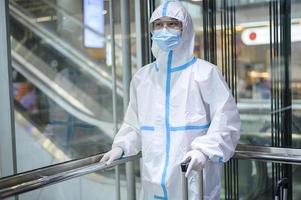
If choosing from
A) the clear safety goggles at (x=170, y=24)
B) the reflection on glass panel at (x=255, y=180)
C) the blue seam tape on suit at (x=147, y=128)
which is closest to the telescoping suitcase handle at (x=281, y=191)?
the reflection on glass panel at (x=255, y=180)

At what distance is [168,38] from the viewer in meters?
1.88

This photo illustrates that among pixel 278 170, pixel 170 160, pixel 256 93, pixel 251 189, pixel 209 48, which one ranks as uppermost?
pixel 209 48

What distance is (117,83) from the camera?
3018 millimetres

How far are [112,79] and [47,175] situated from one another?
1.52m

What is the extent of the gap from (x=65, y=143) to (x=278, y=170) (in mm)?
1753

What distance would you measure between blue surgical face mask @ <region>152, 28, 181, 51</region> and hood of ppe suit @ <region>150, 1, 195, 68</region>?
0.03m

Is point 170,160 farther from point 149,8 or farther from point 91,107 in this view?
point 91,107

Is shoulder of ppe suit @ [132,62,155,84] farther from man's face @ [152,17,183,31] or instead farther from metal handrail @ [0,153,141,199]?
metal handrail @ [0,153,141,199]

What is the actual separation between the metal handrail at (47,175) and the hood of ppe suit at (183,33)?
1.87 feet

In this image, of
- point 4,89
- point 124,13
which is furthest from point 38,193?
point 124,13

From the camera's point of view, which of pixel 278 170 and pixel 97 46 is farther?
pixel 97 46

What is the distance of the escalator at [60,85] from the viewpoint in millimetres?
3215

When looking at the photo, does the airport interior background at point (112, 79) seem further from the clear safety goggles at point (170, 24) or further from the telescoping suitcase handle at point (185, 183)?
the clear safety goggles at point (170, 24)

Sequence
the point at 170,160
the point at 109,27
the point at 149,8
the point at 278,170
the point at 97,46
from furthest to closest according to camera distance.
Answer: the point at 97,46, the point at 109,27, the point at 149,8, the point at 278,170, the point at 170,160
